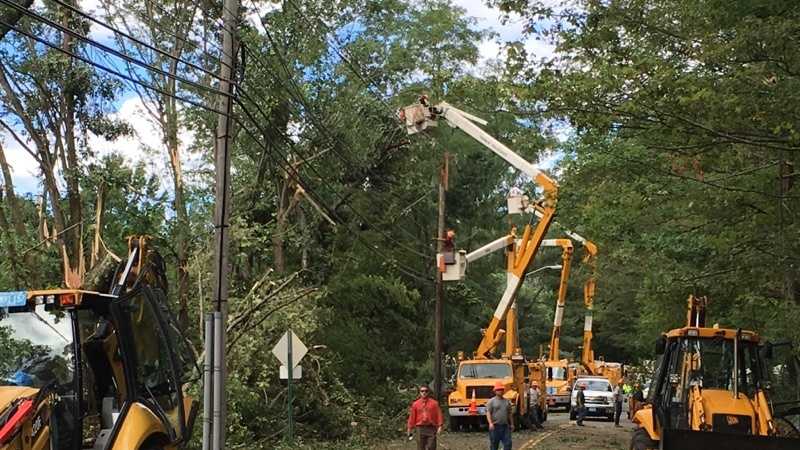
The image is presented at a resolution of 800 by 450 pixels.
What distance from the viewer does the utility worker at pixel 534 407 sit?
101ft

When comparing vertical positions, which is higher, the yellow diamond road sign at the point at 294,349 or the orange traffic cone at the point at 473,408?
the yellow diamond road sign at the point at 294,349

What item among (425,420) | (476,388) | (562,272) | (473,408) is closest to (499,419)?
(425,420)

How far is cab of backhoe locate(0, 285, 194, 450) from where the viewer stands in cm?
775

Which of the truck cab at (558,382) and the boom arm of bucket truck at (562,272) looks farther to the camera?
the truck cab at (558,382)

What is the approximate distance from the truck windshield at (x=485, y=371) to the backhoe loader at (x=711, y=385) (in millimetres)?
13582

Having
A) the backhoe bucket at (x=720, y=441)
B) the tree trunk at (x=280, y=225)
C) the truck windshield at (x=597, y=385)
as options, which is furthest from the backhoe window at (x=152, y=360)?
the truck windshield at (x=597, y=385)

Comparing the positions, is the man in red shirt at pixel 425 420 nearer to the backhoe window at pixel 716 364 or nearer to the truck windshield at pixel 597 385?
the backhoe window at pixel 716 364

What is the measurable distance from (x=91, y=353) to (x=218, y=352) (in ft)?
14.7

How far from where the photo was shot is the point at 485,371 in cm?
2852

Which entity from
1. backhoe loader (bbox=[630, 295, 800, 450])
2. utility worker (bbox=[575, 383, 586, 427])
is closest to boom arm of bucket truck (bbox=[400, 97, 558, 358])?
utility worker (bbox=[575, 383, 586, 427])

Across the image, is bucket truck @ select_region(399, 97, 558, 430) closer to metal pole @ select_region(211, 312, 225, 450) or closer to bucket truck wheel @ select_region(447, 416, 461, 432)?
bucket truck wheel @ select_region(447, 416, 461, 432)

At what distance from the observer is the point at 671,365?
46.8 ft

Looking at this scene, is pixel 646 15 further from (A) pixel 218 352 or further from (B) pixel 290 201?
(B) pixel 290 201

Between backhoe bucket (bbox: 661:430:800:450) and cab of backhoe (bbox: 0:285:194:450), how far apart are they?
6688mm
